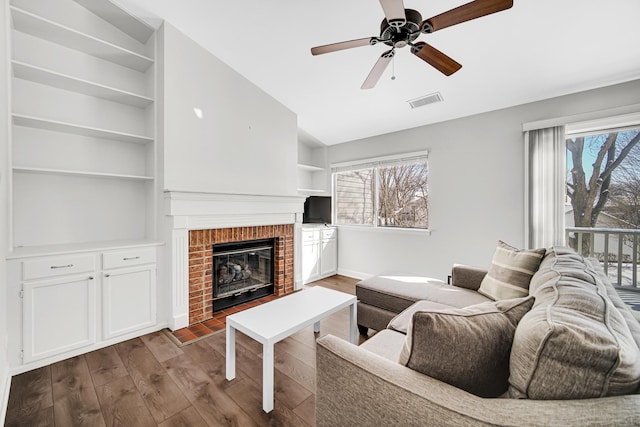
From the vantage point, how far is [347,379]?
1.03 m

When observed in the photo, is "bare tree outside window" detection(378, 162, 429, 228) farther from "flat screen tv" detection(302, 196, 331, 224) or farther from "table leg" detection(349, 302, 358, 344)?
"table leg" detection(349, 302, 358, 344)

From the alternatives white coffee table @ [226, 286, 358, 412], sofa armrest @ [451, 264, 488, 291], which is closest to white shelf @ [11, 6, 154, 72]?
white coffee table @ [226, 286, 358, 412]

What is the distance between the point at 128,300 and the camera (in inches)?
98.5

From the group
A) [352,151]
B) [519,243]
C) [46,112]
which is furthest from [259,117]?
[519,243]

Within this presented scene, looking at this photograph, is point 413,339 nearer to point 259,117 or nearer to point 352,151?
point 259,117

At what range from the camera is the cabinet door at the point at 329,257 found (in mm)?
4586

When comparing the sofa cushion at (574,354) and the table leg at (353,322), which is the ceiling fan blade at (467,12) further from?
the table leg at (353,322)

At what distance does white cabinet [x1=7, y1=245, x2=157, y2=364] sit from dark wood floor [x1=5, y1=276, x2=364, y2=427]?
0.45ft

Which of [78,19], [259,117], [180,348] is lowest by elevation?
[180,348]

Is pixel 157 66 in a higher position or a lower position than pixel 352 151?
higher

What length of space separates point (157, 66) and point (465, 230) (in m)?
4.00

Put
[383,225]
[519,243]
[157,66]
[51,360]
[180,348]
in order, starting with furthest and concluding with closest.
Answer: [383,225] → [519,243] → [157,66] → [180,348] → [51,360]

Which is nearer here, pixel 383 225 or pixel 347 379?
pixel 347 379

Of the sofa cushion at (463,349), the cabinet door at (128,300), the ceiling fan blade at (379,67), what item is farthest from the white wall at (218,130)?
the sofa cushion at (463,349)
